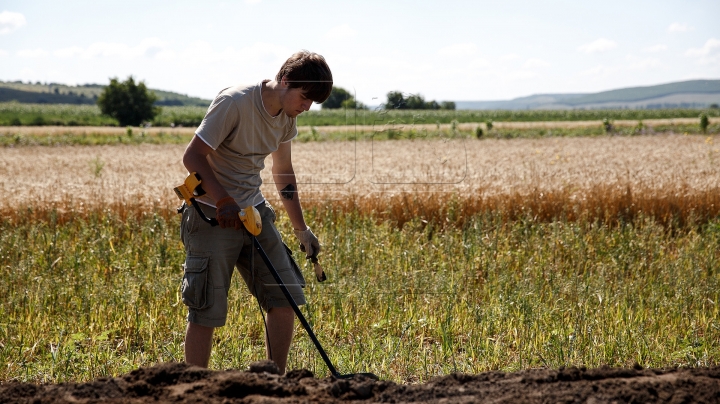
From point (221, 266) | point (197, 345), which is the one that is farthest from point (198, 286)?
point (197, 345)

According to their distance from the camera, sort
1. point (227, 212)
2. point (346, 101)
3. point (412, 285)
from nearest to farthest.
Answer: point (227, 212) < point (412, 285) < point (346, 101)

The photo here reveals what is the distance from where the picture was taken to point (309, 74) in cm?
338

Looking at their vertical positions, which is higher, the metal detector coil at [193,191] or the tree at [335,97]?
the tree at [335,97]

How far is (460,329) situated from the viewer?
5.05 metres

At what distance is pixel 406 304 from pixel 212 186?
107 inches

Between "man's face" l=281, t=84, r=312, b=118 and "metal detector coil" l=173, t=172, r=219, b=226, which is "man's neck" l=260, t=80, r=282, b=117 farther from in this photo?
"metal detector coil" l=173, t=172, r=219, b=226

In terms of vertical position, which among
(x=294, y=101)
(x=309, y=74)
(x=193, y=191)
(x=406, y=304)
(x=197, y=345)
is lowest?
(x=406, y=304)

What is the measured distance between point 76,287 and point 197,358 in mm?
2965

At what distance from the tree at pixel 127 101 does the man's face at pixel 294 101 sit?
7302 cm

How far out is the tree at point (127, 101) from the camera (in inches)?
2857

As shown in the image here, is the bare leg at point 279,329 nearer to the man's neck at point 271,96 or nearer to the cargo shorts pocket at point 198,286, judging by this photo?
the cargo shorts pocket at point 198,286

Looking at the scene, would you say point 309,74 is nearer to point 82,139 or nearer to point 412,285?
point 412,285

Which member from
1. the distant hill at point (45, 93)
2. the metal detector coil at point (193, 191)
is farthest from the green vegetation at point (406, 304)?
the distant hill at point (45, 93)

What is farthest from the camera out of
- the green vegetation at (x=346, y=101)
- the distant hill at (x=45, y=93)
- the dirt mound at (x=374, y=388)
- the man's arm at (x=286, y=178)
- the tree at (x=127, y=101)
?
the distant hill at (x=45, y=93)
